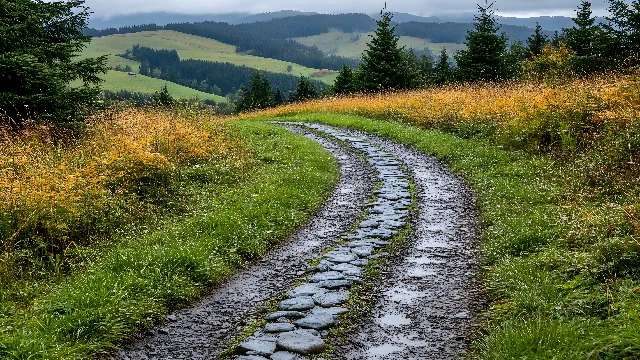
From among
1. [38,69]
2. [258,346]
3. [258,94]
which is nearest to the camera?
[258,346]

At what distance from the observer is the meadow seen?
4.41 metres

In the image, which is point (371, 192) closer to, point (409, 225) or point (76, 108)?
point (409, 225)

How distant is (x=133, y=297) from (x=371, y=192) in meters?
6.65

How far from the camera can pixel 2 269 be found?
6309 mm

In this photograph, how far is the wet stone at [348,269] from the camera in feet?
22.5

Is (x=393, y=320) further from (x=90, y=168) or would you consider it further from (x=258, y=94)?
(x=258, y=94)

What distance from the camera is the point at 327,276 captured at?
680 centimetres

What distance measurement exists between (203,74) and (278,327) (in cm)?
16056

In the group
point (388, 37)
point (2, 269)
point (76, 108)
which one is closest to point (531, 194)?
point (2, 269)

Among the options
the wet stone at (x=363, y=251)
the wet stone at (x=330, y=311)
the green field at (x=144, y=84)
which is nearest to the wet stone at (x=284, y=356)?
the wet stone at (x=330, y=311)

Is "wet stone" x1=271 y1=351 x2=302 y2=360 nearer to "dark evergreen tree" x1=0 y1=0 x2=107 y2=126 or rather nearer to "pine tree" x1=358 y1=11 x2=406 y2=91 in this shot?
"dark evergreen tree" x1=0 y1=0 x2=107 y2=126

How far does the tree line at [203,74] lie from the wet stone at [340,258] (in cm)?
13520

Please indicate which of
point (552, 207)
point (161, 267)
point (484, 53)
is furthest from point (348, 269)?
point (484, 53)

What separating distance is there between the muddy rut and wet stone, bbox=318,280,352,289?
3cm
